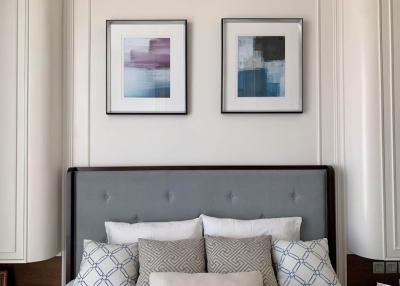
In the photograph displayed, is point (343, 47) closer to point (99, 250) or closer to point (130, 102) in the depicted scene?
point (130, 102)

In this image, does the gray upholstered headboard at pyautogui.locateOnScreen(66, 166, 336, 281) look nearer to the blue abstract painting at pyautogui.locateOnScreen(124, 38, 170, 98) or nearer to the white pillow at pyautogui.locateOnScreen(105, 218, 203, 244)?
the white pillow at pyautogui.locateOnScreen(105, 218, 203, 244)

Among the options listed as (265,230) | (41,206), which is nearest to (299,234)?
(265,230)

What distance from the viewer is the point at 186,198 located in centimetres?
225

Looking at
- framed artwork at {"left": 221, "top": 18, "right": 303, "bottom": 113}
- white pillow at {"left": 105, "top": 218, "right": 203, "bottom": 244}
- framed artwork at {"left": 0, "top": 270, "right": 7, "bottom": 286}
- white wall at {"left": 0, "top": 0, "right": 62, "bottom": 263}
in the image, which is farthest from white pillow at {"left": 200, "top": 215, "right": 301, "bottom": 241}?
framed artwork at {"left": 0, "top": 270, "right": 7, "bottom": 286}

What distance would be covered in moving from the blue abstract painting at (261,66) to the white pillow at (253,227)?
0.82m

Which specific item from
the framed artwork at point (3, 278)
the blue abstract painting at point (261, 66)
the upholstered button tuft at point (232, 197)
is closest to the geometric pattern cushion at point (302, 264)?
the upholstered button tuft at point (232, 197)

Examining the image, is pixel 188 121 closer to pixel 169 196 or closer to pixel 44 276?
pixel 169 196

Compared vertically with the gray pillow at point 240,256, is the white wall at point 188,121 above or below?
above

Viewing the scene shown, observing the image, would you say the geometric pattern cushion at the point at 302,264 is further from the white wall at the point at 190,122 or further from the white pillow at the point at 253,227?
the white wall at the point at 190,122

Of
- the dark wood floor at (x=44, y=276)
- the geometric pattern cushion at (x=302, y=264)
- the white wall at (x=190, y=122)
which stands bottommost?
the dark wood floor at (x=44, y=276)

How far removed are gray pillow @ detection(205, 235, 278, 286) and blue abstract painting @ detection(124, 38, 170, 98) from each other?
1020 mm

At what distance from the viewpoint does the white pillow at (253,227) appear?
210 cm

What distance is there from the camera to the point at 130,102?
237cm

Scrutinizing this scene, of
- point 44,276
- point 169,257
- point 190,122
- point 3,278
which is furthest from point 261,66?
point 3,278
